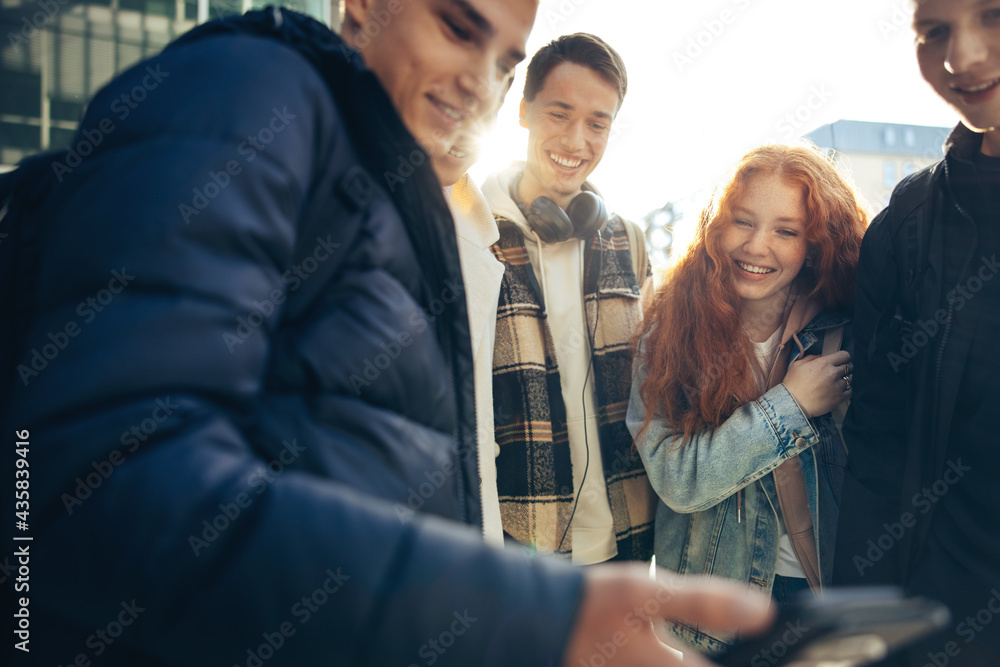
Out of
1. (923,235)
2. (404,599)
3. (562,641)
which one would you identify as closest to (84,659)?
(404,599)

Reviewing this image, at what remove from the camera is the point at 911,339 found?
186 centimetres

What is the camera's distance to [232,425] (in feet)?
1.94

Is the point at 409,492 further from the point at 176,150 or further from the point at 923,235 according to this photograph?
the point at 923,235

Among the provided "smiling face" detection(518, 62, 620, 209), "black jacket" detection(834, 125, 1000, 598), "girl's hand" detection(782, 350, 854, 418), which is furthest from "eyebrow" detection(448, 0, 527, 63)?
"smiling face" detection(518, 62, 620, 209)

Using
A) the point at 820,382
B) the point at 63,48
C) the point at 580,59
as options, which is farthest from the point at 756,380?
the point at 63,48

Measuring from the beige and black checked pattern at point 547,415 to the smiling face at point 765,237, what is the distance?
0.51 m

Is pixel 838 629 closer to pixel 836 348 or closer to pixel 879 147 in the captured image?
pixel 836 348

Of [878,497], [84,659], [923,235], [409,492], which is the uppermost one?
[923,235]

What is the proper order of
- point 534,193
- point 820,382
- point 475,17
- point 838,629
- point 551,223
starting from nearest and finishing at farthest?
1. point 838,629
2. point 475,17
3. point 820,382
4. point 551,223
5. point 534,193

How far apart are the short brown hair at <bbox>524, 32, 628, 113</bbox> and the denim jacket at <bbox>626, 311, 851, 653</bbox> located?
1510mm

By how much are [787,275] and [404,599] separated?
245 cm

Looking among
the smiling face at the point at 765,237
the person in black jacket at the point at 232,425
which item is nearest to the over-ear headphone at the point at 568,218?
the smiling face at the point at 765,237

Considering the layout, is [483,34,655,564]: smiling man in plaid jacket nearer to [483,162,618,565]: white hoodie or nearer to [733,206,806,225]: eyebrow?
[483,162,618,565]: white hoodie

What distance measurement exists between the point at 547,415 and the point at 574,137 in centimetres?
136
